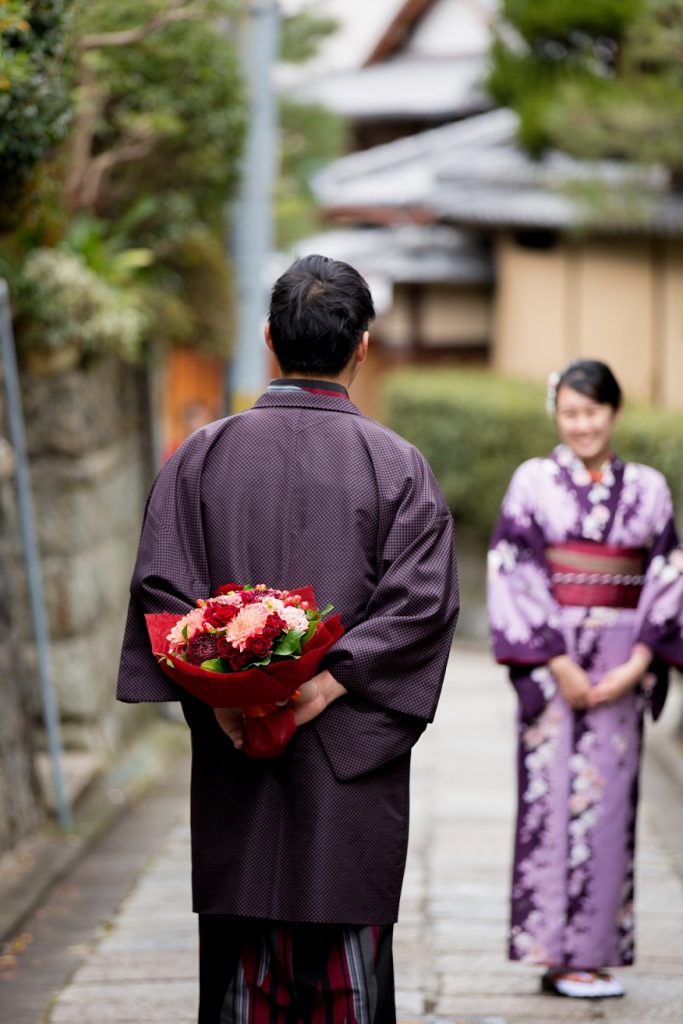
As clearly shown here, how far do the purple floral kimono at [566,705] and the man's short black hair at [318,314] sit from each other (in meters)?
1.50

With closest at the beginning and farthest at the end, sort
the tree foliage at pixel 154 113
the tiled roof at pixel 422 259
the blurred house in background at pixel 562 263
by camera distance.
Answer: the tree foliage at pixel 154 113
the blurred house in background at pixel 562 263
the tiled roof at pixel 422 259

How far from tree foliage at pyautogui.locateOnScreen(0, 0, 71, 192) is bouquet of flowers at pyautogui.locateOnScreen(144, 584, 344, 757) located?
7.62 feet

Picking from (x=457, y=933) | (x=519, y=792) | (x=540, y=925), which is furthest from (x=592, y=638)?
(x=457, y=933)

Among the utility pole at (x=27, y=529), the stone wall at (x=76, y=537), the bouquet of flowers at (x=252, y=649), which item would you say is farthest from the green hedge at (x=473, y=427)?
the bouquet of flowers at (x=252, y=649)

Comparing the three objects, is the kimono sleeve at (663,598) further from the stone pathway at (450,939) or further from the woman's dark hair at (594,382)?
the stone pathway at (450,939)

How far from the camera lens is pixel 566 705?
5.03 metres

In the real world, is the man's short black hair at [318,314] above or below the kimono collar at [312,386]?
above

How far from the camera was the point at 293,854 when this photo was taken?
3.60 m

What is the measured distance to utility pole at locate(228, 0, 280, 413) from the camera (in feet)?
34.7

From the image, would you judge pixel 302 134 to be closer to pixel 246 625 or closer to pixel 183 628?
pixel 183 628

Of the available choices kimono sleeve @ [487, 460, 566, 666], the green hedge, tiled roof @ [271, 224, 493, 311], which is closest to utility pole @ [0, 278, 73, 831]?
kimono sleeve @ [487, 460, 566, 666]

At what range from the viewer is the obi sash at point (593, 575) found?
5016 millimetres

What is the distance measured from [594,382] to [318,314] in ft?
5.22

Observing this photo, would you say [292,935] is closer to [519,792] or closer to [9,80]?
[519,792]
